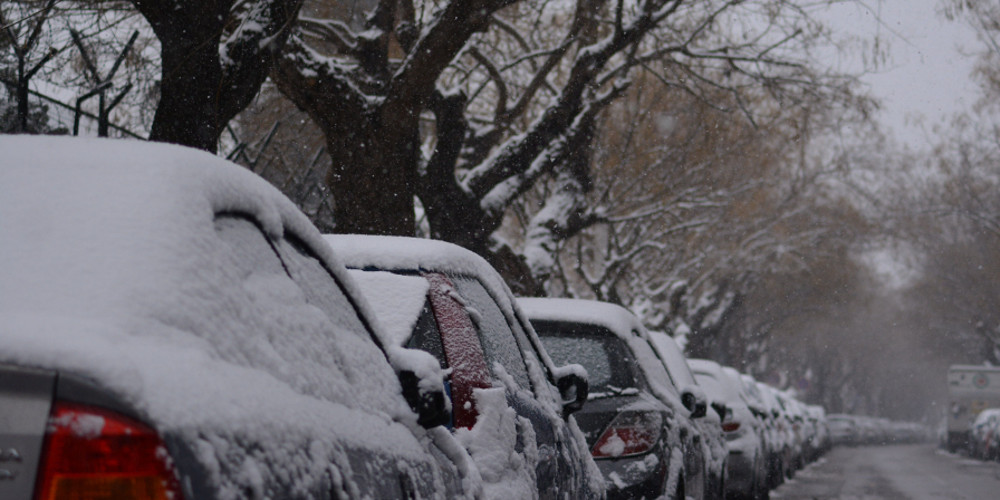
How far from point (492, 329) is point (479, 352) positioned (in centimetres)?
46

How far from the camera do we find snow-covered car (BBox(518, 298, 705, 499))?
6.83m

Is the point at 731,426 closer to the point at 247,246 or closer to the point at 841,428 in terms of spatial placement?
the point at 247,246

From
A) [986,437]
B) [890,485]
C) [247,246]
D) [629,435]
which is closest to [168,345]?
[247,246]

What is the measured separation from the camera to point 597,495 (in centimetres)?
554

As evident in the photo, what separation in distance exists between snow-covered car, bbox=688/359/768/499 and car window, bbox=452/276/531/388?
7541mm

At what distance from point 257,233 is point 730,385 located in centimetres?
1272

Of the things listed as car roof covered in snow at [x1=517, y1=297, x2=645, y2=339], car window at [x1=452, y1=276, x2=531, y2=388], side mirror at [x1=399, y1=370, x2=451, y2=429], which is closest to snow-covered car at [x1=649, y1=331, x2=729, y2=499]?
car roof covered in snow at [x1=517, y1=297, x2=645, y2=339]

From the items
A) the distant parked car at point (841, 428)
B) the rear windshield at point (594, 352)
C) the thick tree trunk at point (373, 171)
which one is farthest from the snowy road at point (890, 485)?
the distant parked car at point (841, 428)

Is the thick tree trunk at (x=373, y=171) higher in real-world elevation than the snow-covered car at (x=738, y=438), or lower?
higher

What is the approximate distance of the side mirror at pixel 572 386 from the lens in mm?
5203

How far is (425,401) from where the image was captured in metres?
3.13

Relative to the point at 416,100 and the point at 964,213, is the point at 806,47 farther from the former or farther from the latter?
the point at 964,213

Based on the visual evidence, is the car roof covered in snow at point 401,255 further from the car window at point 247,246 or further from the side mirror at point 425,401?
the car window at point 247,246

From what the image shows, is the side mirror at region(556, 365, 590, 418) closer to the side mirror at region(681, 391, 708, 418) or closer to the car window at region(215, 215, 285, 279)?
the car window at region(215, 215, 285, 279)
